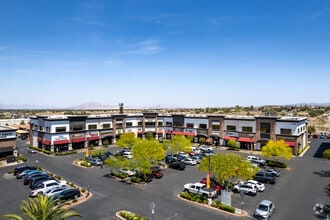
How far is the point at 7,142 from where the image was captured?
59.6 meters

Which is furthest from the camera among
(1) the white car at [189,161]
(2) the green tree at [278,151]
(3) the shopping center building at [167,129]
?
(3) the shopping center building at [167,129]

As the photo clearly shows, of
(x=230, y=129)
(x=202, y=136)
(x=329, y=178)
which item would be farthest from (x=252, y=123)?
(x=329, y=178)

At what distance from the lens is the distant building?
58.7 metres

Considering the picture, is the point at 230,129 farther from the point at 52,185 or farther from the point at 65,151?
the point at 52,185

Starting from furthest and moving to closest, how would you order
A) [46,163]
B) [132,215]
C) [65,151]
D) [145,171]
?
[65,151] < [46,163] < [145,171] < [132,215]

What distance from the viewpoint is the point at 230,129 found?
7731cm

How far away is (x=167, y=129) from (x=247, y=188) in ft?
180

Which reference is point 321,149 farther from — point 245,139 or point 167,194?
point 167,194

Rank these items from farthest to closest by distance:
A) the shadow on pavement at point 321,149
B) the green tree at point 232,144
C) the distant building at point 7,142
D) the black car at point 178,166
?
the green tree at point 232,144, the shadow on pavement at point 321,149, the distant building at point 7,142, the black car at point 178,166

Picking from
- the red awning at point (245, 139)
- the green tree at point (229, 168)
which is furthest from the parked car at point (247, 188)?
the red awning at point (245, 139)

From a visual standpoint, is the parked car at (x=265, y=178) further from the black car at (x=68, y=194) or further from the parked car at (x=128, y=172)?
the black car at (x=68, y=194)

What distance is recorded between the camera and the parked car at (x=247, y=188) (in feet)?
123

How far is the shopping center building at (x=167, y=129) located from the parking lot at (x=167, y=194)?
15293mm

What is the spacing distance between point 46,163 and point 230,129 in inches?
1972
